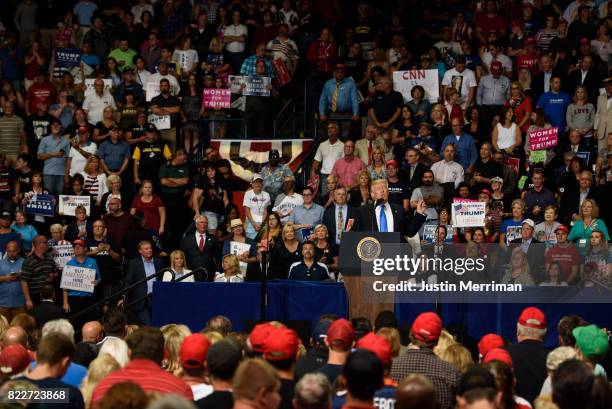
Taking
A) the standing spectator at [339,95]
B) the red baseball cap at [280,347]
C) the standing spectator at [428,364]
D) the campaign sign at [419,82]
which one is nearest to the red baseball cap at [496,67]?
the campaign sign at [419,82]

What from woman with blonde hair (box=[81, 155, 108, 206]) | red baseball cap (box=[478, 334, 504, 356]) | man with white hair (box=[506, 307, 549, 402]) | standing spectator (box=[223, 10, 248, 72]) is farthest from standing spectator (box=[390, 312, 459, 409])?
standing spectator (box=[223, 10, 248, 72])

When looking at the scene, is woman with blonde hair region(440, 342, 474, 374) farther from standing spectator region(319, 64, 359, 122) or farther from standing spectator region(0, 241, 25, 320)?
standing spectator region(319, 64, 359, 122)

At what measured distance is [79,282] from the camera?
56.8 ft

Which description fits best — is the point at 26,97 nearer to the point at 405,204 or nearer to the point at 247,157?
the point at 247,157

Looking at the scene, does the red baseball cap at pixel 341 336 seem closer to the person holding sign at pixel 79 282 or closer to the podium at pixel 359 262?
the podium at pixel 359 262

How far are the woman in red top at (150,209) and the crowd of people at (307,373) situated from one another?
956cm

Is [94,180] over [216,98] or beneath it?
beneath

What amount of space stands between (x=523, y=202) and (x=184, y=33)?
916 centimetres

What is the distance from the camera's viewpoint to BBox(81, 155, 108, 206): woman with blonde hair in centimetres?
1997

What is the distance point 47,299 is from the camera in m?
16.3

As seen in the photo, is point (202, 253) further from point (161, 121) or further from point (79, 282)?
point (161, 121)

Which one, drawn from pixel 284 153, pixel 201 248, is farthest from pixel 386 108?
pixel 201 248

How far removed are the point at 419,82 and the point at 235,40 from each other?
13.6 ft

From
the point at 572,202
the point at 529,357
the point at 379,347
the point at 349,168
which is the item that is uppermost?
the point at 349,168
